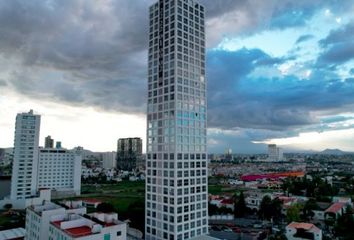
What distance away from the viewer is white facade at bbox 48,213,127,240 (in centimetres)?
2325

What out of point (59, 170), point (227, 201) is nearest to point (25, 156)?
point (59, 170)

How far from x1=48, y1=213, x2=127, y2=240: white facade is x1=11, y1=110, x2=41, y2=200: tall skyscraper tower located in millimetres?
45633

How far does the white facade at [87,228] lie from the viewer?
76.3 ft

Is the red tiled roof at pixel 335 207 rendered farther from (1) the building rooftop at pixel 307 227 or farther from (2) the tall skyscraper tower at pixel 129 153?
(2) the tall skyscraper tower at pixel 129 153

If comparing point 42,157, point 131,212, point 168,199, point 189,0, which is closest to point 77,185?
point 42,157

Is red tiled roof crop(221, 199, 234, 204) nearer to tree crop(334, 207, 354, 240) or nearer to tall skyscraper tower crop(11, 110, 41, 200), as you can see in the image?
tree crop(334, 207, 354, 240)

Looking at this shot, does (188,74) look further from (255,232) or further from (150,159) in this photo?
(255,232)

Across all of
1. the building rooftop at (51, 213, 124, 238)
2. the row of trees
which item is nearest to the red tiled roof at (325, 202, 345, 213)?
the row of trees

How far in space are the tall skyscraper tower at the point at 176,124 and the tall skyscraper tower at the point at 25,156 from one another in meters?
46.0

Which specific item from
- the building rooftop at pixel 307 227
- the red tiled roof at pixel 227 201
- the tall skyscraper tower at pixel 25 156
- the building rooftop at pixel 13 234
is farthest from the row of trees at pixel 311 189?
the tall skyscraper tower at pixel 25 156

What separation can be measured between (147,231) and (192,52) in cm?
2125

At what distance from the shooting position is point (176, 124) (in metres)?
31.2

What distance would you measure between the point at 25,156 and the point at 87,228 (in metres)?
50.9

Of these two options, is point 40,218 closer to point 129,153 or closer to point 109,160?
point 129,153
